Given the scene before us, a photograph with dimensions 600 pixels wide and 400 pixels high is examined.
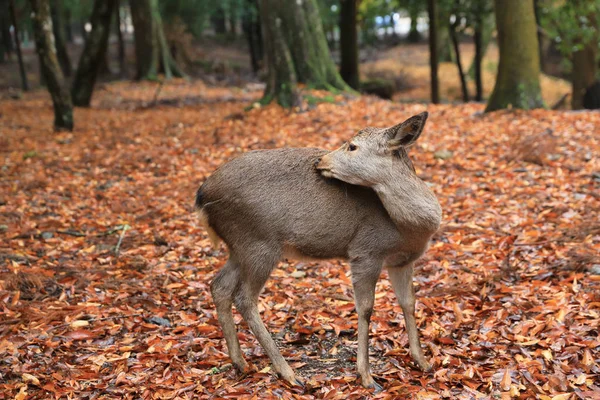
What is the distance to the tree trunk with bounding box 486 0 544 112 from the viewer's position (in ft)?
38.0

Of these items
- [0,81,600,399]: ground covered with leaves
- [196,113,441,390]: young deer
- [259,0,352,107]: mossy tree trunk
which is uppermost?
[259,0,352,107]: mossy tree trunk

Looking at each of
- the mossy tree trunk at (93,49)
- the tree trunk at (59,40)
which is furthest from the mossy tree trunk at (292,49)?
the tree trunk at (59,40)

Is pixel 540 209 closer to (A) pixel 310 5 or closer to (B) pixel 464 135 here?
(B) pixel 464 135

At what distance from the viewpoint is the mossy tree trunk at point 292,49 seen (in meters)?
12.5

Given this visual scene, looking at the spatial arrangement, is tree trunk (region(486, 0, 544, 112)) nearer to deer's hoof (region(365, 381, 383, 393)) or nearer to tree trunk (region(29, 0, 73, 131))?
tree trunk (region(29, 0, 73, 131))

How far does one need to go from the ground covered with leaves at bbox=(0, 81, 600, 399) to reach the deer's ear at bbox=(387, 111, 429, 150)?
5.30ft

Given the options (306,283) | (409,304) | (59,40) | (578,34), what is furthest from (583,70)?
(59,40)

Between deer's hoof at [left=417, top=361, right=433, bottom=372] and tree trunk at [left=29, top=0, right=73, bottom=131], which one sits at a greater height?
tree trunk at [left=29, top=0, right=73, bottom=131]

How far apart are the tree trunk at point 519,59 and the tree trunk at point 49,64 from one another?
841 centimetres

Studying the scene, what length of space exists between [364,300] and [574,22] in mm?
12980

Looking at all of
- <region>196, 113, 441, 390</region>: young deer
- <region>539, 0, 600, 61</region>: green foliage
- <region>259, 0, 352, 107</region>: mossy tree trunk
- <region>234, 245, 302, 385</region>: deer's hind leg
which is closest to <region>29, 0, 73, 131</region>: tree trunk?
<region>259, 0, 352, 107</region>: mossy tree trunk

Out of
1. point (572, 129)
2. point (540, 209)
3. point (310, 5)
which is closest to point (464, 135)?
point (572, 129)

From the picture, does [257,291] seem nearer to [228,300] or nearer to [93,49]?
[228,300]

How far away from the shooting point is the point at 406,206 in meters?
4.03
